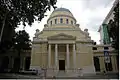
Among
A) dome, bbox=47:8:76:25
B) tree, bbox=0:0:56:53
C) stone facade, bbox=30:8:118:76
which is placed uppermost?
dome, bbox=47:8:76:25

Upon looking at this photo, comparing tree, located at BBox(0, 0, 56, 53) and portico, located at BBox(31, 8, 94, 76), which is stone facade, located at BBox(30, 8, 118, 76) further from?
tree, located at BBox(0, 0, 56, 53)

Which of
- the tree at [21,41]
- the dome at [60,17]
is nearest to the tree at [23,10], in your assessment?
the tree at [21,41]

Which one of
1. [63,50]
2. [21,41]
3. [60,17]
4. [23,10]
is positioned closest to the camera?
[23,10]

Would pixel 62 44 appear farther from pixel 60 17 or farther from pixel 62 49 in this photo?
pixel 60 17

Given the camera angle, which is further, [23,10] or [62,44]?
[62,44]

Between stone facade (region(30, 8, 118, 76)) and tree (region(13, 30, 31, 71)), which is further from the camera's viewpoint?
tree (region(13, 30, 31, 71))

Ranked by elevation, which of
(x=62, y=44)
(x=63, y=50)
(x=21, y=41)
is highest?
(x=21, y=41)

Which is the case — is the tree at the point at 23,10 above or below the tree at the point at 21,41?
above

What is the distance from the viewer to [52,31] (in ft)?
112

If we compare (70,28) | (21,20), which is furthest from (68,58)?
(21,20)

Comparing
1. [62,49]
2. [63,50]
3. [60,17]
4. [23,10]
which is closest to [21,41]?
[62,49]

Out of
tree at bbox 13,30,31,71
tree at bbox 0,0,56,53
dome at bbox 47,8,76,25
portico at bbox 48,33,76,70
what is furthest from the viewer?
dome at bbox 47,8,76,25

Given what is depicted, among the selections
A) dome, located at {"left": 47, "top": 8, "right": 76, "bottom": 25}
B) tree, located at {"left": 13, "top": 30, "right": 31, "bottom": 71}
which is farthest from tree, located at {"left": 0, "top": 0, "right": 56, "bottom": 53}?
dome, located at {"left": 47, "top": 8, "right": 76, "bottom": 25}

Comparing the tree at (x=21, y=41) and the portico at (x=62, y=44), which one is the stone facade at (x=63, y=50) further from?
the tree at (x=21, y=41)
